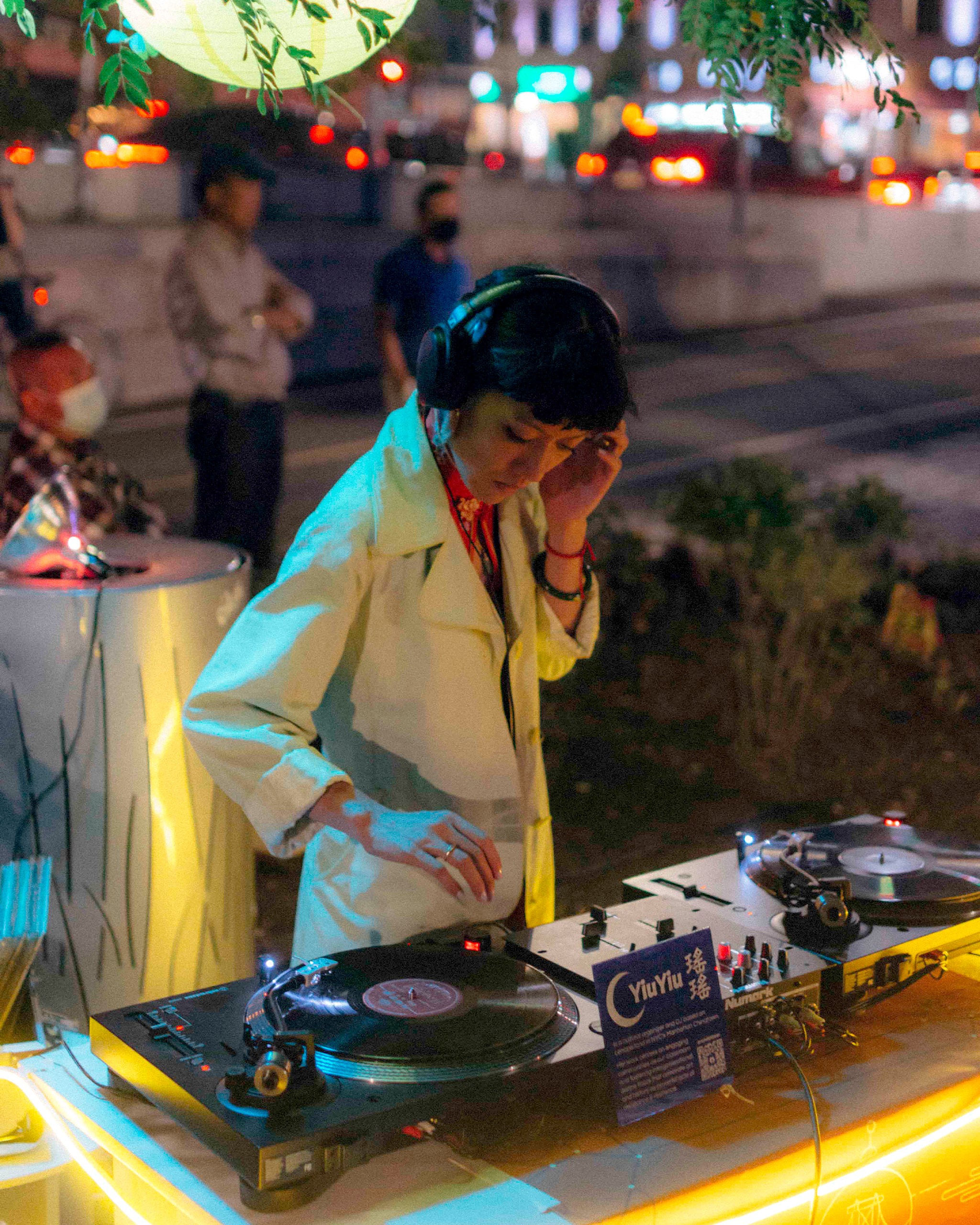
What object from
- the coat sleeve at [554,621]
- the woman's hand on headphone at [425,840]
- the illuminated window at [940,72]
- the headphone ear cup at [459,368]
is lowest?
the woman's hand on headphone at [425,840]

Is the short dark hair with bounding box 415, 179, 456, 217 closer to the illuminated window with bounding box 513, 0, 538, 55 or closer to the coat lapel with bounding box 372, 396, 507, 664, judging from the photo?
the coat lapel with bounding box 372, 396, 507, 664

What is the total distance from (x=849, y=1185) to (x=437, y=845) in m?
0.55

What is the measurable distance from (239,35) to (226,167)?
3482 mm

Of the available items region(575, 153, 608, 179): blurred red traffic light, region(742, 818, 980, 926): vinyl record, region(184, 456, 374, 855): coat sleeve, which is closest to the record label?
region(184, 456, 374, 855): coat sleeve

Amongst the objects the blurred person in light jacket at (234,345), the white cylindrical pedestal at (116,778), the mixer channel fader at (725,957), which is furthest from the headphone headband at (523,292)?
the blurred person in light jacket at (234,345)

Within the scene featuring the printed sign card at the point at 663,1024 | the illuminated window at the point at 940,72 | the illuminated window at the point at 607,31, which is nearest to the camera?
the printed sign card at the point at 663,1024

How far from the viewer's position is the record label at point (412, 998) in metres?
1.54

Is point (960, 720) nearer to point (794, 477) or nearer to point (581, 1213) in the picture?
point (794, 477)

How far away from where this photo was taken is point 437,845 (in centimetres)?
163

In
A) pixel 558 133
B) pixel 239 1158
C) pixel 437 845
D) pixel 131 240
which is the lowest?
pixel 239 1158

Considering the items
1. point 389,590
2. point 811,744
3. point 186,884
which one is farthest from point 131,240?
point 389,590

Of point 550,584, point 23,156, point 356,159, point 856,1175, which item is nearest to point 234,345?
point 550,584

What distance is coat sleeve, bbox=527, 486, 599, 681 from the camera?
83.4 inches

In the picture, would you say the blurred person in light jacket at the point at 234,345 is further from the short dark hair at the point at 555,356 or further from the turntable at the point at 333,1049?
the turntable at the point at 333,1049
